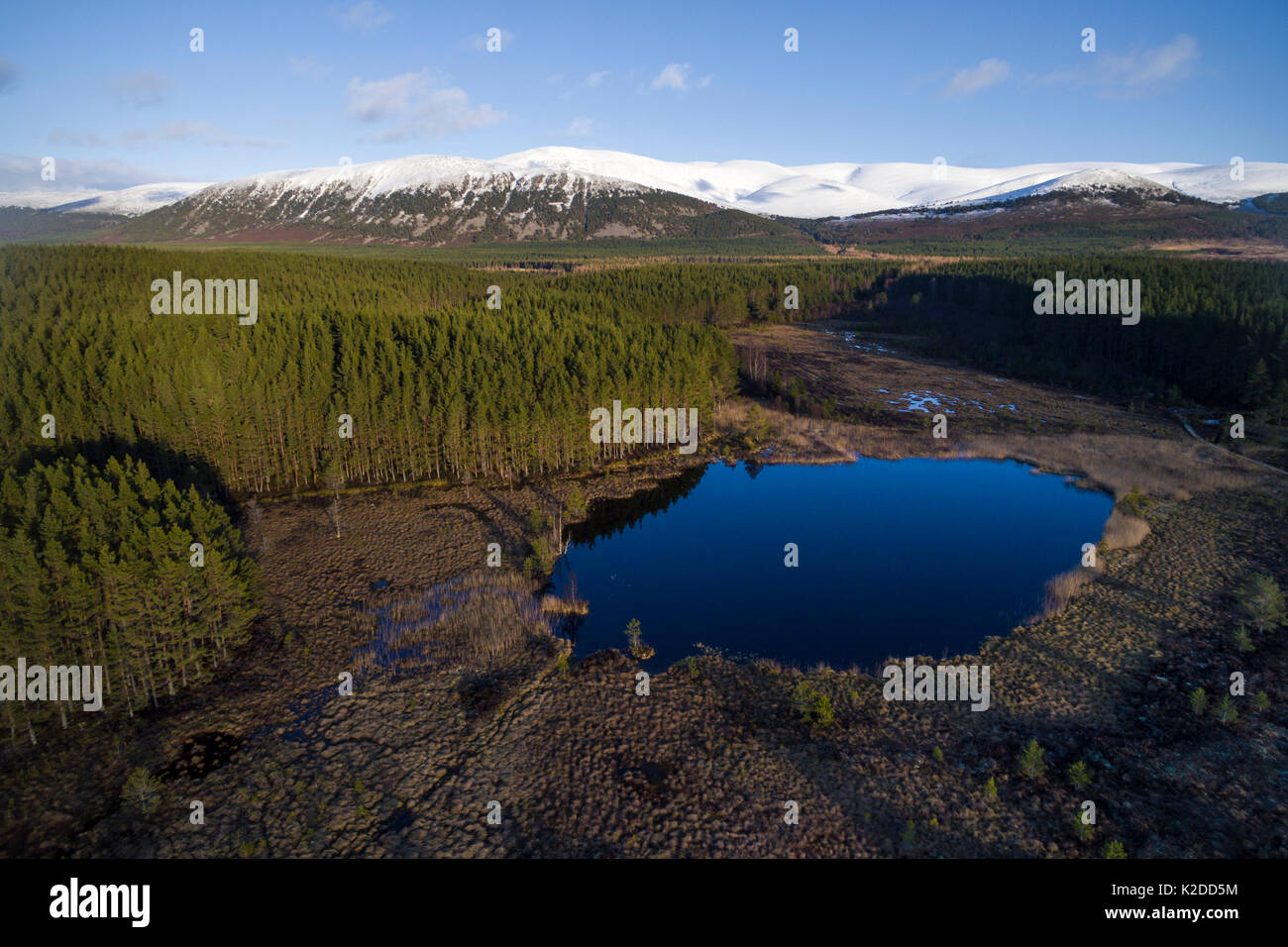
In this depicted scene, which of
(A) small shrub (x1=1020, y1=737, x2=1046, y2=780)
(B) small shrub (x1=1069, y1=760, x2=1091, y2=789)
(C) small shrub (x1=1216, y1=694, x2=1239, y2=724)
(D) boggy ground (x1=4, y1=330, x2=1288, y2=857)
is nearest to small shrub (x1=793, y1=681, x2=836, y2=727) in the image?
(D) boggy ground (x1=4, y1=330, x2=1288, y2=857)

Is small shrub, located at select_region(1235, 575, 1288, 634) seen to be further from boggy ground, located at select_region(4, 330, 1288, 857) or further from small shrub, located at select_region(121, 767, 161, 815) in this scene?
small shrub, located at select_region(121, 767, 161, 815)

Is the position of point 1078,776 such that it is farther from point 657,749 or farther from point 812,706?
point 657,749

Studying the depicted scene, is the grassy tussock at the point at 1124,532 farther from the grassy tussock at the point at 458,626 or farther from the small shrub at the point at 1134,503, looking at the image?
the grassy tussock at the point at 458,626

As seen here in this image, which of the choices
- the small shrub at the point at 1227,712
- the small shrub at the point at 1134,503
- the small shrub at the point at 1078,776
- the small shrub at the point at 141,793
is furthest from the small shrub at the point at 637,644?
the small shrub at the point at 1134,503

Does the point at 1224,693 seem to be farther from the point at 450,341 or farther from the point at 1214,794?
the point at 450,341

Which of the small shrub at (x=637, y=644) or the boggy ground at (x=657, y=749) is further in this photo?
the small shrub at (x=637, y=644)
